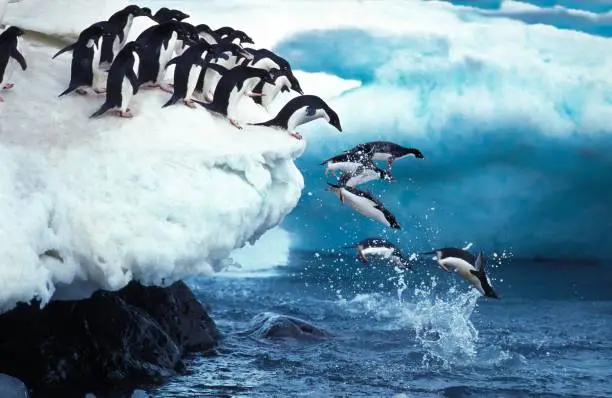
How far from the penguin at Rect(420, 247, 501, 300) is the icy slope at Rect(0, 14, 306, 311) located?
4.43 feet

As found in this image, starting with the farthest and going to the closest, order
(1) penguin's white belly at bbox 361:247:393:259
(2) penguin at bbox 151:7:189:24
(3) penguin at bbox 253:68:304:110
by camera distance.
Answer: (2) penguin at bbox 151:7:189:24 → (3) penguin at bbox 253:68:304:110 → (1) penguin's white belly at bbox 361:247:393:259

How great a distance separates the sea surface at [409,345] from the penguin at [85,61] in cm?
239

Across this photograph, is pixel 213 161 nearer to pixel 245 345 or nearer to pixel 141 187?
pixel 141 187

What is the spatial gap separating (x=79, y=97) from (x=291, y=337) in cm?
374

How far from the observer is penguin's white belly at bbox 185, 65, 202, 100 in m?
6.91

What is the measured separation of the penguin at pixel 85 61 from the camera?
268 inches

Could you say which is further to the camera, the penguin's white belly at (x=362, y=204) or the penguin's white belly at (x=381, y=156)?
the penguin's white belly at (x=381, y=156)

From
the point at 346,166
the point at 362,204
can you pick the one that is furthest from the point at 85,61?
the point at 362,204

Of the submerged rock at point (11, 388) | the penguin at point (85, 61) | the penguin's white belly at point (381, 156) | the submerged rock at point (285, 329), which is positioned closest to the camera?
the submerged rock at point (11, 388)

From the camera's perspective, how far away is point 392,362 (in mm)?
8625

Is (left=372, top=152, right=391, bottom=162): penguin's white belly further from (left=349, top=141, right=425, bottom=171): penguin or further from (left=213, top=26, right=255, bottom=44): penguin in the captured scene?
(left=213, top=26, right=255, bottom=44): penguin

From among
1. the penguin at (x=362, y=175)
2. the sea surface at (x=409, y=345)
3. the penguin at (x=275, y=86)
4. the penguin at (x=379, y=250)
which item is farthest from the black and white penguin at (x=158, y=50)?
the sea surface at (x=409, y=345)

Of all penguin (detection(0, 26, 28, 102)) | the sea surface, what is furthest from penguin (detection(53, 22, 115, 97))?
the sea surface

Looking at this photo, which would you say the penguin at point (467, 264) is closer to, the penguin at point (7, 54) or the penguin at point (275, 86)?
the penguin at point (275, 86)
